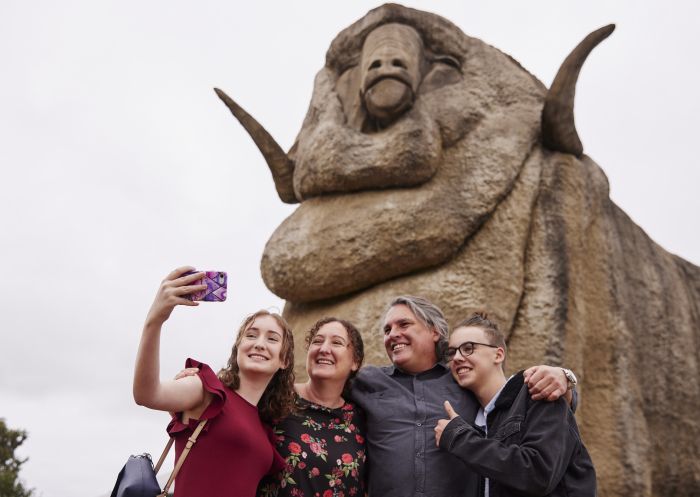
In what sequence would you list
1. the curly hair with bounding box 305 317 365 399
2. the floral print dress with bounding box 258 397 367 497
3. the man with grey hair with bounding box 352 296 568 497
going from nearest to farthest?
the floral print dress with bounding box 258 397 367 497 → the man with grey hair with bounding box 352 296 568 497 → the curly hair with bounding box 305 317 365 399

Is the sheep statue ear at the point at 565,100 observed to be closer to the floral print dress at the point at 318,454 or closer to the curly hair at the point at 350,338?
the curly hair at the point at 350,338

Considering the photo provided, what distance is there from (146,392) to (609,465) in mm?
4533

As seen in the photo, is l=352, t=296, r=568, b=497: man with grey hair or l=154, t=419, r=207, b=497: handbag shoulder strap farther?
l=352, t=296, r=568, b=497: man with grey hair

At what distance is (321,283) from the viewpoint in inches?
239

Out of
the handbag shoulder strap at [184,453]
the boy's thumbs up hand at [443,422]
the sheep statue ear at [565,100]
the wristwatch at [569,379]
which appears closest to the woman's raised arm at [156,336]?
the handbag shoulder strap at [184,453]

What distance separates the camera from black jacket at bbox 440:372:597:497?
2.81 meters

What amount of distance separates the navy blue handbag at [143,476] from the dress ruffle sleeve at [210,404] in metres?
0.04

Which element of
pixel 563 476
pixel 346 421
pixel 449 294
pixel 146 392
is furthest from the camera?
pixel 449 294

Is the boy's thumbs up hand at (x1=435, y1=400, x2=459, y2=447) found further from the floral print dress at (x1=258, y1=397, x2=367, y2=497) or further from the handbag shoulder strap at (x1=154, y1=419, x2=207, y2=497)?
the handbag shoulder strap at (x1=154, y1=419, x2=207, y2=497)

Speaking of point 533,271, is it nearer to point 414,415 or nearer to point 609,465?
point 609,465

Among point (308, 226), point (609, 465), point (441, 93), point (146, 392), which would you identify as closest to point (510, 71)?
point (441, 93)

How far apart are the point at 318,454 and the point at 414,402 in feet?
1.64

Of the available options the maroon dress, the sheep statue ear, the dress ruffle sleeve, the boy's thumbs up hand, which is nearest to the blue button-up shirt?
the boy's thumbs up hand

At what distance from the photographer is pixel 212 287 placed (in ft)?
8.86
